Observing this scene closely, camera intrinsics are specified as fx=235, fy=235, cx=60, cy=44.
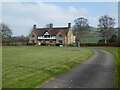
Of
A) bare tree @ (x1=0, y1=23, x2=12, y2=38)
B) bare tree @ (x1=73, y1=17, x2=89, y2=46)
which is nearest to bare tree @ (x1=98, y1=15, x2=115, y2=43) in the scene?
bare tree @ (x1=73, y1=17, x2=89, y2=46)

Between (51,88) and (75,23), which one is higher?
(75,23)

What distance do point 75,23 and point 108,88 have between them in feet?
334

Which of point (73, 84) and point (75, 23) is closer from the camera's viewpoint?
point (73, 84)

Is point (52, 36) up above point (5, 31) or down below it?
below

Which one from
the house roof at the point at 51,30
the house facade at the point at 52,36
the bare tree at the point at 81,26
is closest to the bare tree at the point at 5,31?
the house facade at the point at 52,36

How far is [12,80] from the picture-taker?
12.1 metres

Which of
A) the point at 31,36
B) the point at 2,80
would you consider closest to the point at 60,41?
the point at 31,36

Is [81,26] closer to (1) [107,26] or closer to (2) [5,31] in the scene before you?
(1) [107,26]

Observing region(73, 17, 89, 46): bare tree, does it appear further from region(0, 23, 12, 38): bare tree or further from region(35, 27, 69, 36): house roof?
region(0, 23, 12, 38): bare tree

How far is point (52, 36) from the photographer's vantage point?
345 feet

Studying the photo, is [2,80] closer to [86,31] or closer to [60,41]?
[60,41]

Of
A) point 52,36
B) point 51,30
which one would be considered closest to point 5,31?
point 51,30

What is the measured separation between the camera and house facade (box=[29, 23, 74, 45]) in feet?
337

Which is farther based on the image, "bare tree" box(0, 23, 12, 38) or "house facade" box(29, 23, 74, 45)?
"bare tree" box(0, 23, 12, 38)
